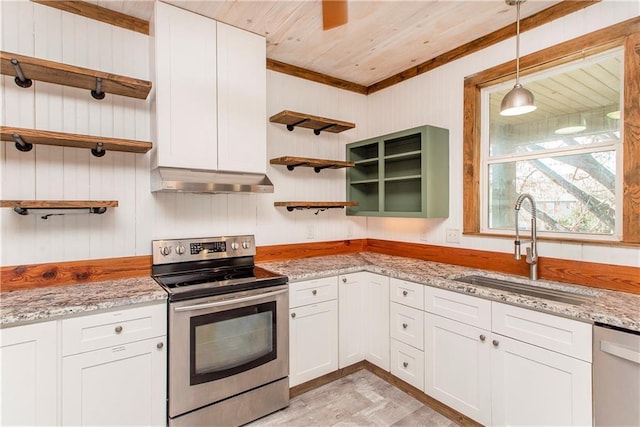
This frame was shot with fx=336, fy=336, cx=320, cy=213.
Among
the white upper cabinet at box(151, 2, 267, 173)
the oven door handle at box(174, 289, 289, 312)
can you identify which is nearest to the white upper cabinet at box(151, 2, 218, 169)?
the white upper cabinet at box(151, 2, 267, 173)

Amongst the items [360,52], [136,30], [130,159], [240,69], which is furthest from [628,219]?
[136,30]

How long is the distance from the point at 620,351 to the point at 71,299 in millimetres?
2520

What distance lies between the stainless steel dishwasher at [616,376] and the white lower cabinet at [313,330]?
1536 millimetres

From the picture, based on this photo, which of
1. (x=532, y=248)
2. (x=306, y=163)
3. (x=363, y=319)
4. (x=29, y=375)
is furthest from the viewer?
(x=306, y=163)

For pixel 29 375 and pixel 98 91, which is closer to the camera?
pixel 29 375

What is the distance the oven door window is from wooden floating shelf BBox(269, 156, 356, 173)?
3.79ft

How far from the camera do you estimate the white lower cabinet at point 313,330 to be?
2.34 metres

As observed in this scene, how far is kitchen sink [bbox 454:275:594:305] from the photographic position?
1.89 metres

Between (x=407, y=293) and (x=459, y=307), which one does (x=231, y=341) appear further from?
(x=459, y=307)

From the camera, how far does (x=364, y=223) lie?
3.52 m

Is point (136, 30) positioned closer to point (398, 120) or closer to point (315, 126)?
point (315, 126)

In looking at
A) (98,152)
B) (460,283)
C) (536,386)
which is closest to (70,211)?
(98,152)

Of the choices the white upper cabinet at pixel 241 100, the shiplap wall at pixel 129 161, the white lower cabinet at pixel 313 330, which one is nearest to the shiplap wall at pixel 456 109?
the shiplap wall at pixel 129 161

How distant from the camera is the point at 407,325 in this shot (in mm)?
2373
